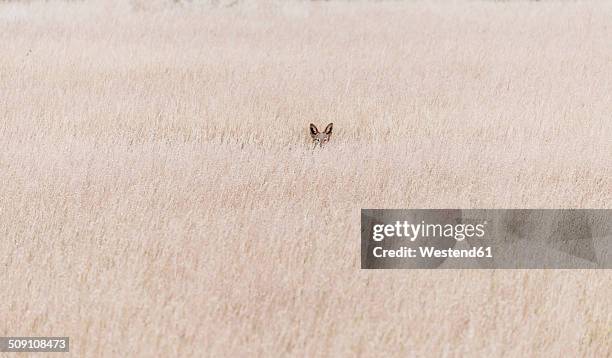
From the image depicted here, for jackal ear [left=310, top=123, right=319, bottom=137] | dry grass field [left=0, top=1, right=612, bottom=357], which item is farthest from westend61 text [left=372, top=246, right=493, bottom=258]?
jackal ear [left=310, top=123, right=319, bottom=137]

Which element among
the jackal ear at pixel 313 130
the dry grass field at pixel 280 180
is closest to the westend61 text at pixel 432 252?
the dry grass field at pixel 280 180

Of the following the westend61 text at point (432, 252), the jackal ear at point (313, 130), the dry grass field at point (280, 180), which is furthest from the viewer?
the jackal ear at point (313, 130)

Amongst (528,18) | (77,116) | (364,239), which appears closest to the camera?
(364,239)

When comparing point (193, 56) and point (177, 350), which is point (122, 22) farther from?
point (177, 350)

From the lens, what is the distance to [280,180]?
717 centimetres

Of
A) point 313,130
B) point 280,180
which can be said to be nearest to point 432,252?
point 280,180

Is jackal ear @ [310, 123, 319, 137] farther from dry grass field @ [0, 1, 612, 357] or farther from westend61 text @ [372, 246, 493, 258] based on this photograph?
westend61 text @ [372, 246, 493, 258]

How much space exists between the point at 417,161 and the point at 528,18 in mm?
10796

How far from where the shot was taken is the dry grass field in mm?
4824

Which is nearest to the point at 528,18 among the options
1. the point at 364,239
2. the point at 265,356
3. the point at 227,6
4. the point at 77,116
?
the point at 227,6

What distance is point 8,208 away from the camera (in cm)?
651

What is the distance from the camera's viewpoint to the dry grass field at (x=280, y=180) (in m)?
4.82

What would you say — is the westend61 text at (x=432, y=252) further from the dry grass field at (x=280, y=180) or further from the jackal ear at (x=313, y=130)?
the jackal ear at (x=313, y=130)

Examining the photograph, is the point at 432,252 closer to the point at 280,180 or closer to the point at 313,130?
the point at 280,180
